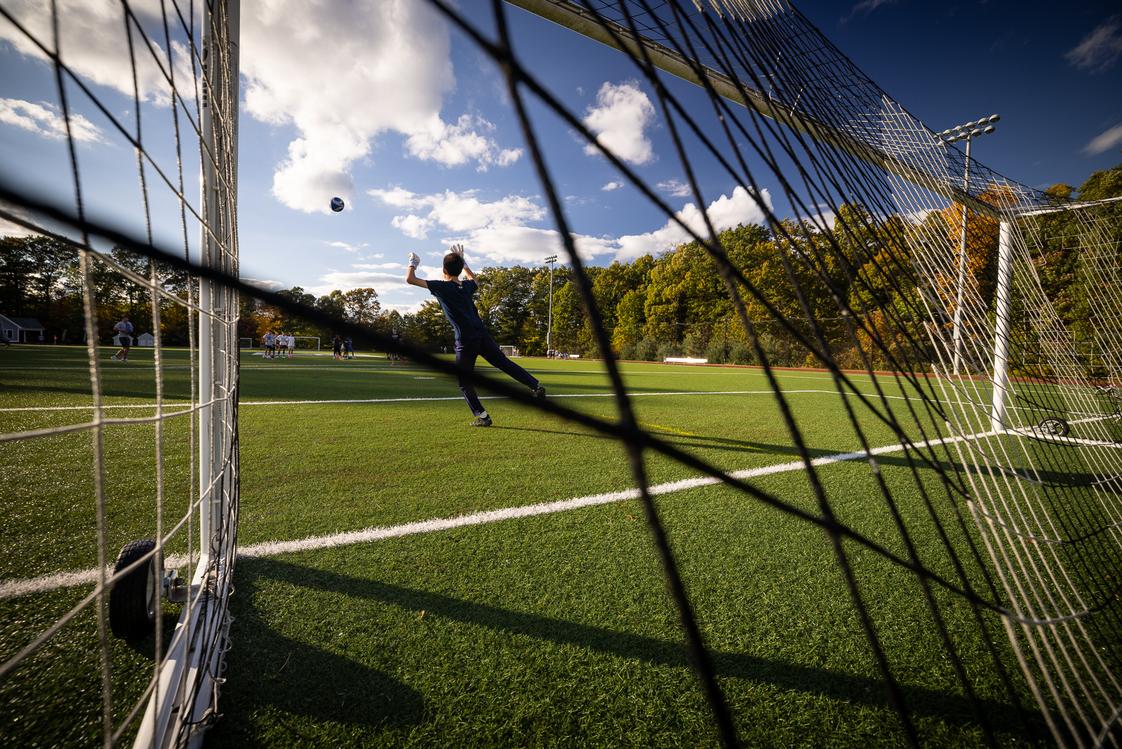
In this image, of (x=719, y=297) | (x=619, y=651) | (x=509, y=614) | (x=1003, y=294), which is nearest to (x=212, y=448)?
(x=509, y=614)

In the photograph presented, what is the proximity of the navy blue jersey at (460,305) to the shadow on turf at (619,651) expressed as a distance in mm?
2850

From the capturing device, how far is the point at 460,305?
4.18m

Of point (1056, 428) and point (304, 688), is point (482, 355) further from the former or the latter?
point (1056, 428)

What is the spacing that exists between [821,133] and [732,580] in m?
2.60

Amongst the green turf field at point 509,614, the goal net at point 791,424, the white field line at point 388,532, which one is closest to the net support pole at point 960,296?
the goal net at point 791,424

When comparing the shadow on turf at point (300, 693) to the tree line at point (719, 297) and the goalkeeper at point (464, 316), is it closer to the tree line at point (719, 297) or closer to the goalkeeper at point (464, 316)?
the tree line at point (719, 297)

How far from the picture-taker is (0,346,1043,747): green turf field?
3.50 feet

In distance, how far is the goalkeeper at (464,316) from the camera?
414 cm

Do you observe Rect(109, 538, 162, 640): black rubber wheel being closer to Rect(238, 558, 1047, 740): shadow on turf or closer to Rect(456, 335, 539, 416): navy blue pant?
Rect(238, 558, 1047, 740): shadow on turf

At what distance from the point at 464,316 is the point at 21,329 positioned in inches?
1787

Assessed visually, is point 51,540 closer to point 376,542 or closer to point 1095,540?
point 376,542

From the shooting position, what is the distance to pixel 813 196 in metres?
1.72

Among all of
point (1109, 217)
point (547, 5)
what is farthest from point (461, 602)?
point (1109, 217)

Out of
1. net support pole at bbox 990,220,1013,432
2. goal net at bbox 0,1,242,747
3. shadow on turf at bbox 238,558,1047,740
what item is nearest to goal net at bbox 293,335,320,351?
goal net at bbox 0,1,242,747
